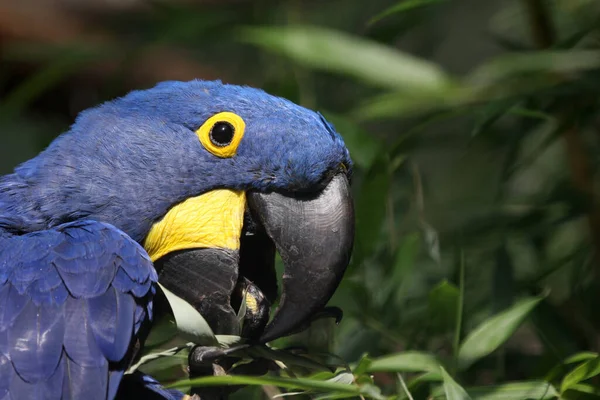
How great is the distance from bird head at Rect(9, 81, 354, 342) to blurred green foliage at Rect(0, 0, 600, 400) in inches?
6.1

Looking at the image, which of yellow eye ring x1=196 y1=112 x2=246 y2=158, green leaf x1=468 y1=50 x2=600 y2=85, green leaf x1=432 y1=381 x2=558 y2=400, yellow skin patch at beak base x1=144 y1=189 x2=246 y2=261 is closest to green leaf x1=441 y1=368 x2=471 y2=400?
green leaf x1=432 y1=381 x2=558 y2=400

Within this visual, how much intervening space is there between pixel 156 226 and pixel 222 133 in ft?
0.56

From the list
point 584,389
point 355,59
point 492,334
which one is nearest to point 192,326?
point 492,334

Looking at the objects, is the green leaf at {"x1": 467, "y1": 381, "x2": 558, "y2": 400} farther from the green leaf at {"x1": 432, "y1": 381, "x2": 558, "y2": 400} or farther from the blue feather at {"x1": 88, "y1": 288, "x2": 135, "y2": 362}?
the blue feather at {"x1": 88, "y1": 288, "x2": 135, "y2": 362}

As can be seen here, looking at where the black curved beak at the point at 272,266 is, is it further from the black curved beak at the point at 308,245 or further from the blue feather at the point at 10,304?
the blue feather at the point at 10,304

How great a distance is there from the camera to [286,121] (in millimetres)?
1393

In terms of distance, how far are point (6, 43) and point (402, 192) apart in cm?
165

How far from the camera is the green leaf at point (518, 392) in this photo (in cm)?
129

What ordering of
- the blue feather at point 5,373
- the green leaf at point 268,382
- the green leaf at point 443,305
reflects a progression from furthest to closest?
the green leaf at point 443,305 → the blue feather at point 5,373 → the green leaf at point 268,382

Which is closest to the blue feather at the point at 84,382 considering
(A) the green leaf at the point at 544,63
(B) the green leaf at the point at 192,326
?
(B) the green leaf at the point at 192,326

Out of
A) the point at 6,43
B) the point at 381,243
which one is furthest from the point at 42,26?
the point at 381,243

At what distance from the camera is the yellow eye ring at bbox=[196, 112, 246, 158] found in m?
1.42

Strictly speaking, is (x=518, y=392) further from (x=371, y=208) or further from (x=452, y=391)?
(x=371, y=208)

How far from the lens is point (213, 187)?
4.67ft
